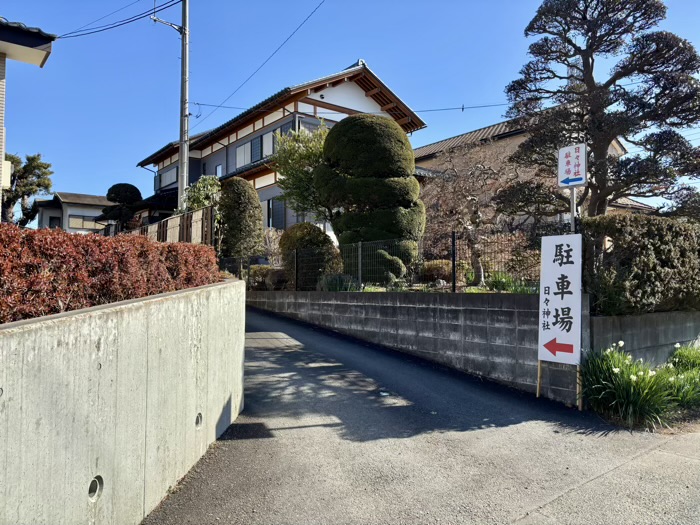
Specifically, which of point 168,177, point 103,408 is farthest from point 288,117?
point 103,408

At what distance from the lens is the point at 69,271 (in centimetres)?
335

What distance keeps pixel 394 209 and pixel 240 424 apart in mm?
7070

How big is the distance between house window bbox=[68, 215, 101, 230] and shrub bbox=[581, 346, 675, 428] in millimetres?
36223

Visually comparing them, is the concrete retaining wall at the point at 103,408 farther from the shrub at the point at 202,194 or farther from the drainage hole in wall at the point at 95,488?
the shrub at the point at 202,194

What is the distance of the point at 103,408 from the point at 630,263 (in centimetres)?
662

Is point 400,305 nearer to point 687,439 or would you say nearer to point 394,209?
point 394,209

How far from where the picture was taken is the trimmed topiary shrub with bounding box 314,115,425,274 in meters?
11.3

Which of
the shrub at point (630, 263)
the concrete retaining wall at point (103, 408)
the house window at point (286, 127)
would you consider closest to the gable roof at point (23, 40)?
the concrete retaining wall at point (103, 408)

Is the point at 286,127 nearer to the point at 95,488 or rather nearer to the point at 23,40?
the point at 23,40

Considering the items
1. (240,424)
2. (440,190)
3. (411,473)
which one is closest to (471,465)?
(411,473)

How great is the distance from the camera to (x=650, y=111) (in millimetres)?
8633

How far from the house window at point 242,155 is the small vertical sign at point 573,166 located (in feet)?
66.5

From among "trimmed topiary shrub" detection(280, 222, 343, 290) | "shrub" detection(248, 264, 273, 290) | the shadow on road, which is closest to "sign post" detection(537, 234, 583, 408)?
the shadow on road

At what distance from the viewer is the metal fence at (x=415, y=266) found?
782 centimetres
